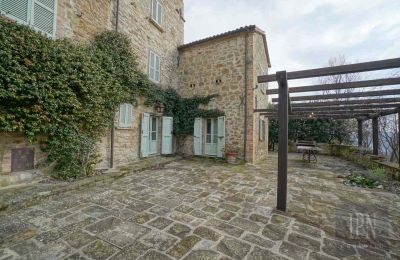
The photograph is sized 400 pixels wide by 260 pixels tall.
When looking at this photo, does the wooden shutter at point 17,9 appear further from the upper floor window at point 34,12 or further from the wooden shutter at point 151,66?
the wooden shutter at point 151,66

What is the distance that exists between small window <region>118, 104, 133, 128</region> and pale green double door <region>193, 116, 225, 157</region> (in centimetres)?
308

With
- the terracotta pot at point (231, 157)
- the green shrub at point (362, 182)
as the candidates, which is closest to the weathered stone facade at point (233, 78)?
the terracotta pot at point (231, 157)

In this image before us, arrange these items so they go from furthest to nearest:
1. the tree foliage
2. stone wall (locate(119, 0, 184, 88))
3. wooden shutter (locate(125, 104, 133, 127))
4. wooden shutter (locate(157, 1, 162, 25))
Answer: the tree foliage < wooden shutter (locate(157, 1, 162, 25)) < stone wall (locate(119, 0, 184, 88)) < wooden shutter (locate(125, 104, 133, 127))

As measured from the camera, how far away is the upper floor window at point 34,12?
378cm

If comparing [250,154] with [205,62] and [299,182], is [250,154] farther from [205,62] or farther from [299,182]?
[205,62]

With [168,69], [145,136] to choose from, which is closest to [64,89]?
[145,136]

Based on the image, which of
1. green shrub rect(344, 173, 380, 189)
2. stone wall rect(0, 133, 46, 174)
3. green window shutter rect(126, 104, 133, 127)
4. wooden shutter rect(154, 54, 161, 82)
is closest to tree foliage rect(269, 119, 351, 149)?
green shrub rect(344, 173, 380, 189)

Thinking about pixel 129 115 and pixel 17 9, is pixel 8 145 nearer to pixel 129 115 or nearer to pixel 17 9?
pixel 17 9

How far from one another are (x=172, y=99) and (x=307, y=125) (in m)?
10.4

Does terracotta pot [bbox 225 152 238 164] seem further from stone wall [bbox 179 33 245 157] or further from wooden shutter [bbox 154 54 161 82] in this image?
wooden shutter [bbox 154 54 161 82]

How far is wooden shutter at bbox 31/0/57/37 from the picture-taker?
13.7ft

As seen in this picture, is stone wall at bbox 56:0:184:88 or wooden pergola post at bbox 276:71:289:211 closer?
wooden pergola post at bbox 276:71:289:211

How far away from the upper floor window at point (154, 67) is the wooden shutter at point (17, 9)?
13.5ft

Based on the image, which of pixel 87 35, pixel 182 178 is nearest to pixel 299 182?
pixel 182 178
